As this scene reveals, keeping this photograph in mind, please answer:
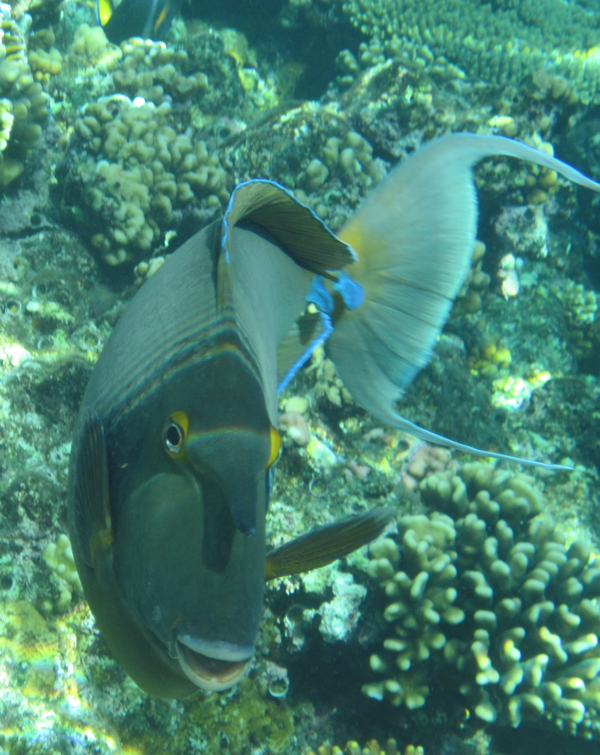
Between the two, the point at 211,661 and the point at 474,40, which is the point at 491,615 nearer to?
the point at 211,661

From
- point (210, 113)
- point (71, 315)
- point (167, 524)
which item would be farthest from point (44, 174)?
point (167, 524)

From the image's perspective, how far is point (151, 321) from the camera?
41.7 inches

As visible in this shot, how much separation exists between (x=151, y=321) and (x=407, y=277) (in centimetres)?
86

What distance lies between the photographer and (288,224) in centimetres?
131

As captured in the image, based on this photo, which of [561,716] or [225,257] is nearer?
[225,257]

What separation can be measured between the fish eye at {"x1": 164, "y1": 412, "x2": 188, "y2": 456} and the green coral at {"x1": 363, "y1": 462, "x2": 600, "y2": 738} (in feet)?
7.38

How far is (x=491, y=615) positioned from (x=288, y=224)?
97.9 inches

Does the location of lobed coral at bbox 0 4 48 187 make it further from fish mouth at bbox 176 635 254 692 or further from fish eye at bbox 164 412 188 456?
fish mouth at bbox 176 635 254 692

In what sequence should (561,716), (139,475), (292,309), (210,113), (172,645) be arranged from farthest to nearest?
(210,113)
(561,716)
(292,309)
(139,475)
(172,645)

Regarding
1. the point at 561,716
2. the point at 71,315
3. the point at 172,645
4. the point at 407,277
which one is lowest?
the point at 561,716

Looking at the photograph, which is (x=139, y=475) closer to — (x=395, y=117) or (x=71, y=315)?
(x=71, y=315)

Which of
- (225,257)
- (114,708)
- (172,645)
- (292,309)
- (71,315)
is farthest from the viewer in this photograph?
(71,315)

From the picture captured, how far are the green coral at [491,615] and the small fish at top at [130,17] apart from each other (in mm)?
6037

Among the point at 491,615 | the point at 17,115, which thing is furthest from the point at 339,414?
the point at 17,115
